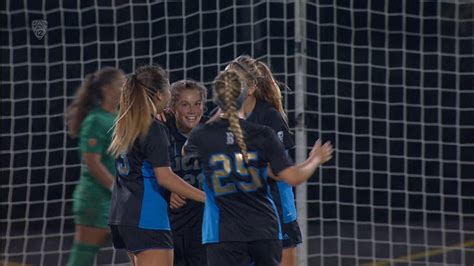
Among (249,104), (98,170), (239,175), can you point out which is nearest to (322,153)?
(239,175)

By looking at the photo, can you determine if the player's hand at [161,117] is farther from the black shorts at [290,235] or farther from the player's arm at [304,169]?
the player's arm at [304,169]

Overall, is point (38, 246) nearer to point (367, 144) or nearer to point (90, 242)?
point (367, 144)

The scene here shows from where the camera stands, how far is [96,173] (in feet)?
21.7

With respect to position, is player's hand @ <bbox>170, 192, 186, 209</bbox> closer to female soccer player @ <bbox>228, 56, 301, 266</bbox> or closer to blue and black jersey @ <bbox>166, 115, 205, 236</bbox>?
blue and black jersey @ <bbox>166, 115, 205, 236</bbox>

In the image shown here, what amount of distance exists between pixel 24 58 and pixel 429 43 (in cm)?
452

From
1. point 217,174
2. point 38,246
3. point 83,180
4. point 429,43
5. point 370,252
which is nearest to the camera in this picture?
point 217,174

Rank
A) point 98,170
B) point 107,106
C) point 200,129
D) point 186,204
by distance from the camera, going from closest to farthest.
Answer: point 200,129 → point 186,204 → point 98,170 → point 107,106

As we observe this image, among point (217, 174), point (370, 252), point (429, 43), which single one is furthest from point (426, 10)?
point (217, 174)

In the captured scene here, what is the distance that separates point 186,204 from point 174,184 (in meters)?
0.60

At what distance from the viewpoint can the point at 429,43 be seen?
12.3 m

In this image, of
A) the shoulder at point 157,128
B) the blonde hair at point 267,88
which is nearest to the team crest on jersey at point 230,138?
the shoulder at point 157,128

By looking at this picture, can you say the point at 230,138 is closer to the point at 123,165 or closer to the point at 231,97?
the point at 231,97

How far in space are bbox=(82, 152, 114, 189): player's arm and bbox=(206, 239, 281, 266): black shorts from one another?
63.9 inches

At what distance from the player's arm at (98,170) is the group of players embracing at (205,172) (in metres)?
0.73
